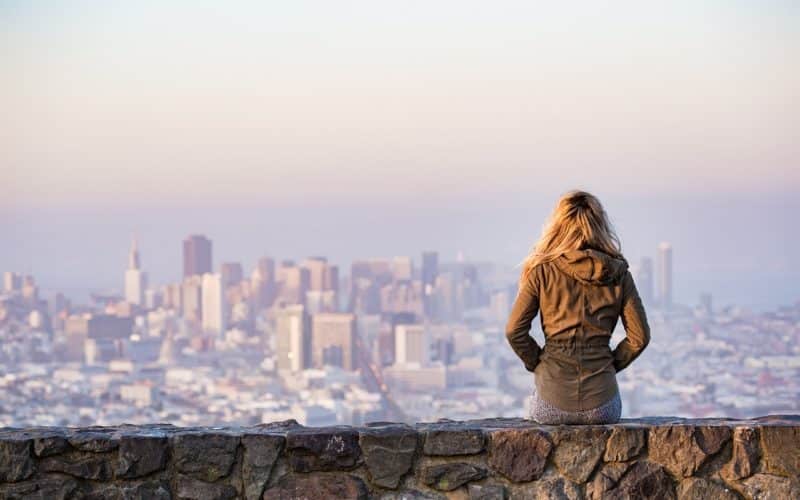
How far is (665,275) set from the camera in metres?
87.5

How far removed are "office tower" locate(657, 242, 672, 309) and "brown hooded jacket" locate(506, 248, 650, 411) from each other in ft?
250

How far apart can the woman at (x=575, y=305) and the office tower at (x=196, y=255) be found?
9644 cm

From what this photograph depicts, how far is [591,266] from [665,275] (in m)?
85.0

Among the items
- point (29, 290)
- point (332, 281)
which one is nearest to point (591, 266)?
point (29, 290)

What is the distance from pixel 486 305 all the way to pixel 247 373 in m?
17.3

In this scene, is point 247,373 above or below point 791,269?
below

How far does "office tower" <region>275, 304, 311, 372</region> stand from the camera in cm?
7888

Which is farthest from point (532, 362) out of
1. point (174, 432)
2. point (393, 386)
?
point (393, 386)

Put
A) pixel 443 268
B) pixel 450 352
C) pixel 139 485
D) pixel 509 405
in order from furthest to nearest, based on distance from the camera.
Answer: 1. pixel 443 268
2. pixel 450 352
3. pixel 509 405
4. pixel 139 485

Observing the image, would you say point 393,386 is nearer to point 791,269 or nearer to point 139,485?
point 791,269

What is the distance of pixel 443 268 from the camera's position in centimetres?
9950

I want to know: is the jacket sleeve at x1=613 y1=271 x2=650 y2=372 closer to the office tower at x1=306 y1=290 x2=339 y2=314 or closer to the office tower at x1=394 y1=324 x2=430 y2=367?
the office tower at x1=394 y1=324 x2=430 y2=367

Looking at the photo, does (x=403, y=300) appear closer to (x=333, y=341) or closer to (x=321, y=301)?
(x=321, y=301)

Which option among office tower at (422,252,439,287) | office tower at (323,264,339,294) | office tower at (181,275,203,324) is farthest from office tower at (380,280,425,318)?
office tower at (181,275,203,324)
